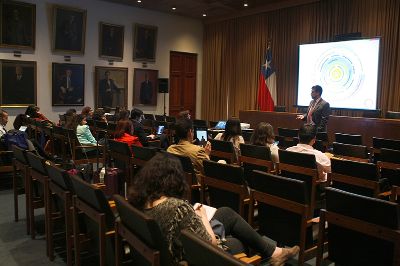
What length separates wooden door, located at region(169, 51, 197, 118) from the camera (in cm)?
1327

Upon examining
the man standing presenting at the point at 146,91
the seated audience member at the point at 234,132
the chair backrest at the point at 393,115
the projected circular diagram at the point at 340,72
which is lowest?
the seated audience member at the point at 234,132

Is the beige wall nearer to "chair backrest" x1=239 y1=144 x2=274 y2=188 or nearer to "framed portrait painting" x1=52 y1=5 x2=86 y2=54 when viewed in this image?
"framed portrait painting" x1=52 y1=5 x2=86 y2=54

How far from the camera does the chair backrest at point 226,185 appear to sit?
3135mm

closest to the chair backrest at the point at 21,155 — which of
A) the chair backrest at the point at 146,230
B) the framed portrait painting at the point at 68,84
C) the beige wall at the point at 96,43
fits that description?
the chair backrest at the point at 146,230

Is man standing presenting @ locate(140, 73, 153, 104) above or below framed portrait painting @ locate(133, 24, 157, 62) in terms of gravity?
below

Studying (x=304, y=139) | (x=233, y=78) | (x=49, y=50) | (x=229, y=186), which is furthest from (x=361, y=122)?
(x=49, y=50)

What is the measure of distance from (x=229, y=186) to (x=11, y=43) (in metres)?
8.55

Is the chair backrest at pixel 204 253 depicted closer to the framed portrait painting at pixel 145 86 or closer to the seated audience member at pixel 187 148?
the seated audience member at pixel 187 148

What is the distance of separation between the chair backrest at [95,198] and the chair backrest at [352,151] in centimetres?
361

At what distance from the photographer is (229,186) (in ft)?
10.6

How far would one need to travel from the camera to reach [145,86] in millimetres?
12359

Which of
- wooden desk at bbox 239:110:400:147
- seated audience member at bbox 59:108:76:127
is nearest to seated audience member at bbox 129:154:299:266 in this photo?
seated audience member at bbox 59:108:76:127

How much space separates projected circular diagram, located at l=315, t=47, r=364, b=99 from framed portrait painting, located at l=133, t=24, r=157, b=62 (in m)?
5.56

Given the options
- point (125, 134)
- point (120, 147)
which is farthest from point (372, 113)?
point (120, 147)
